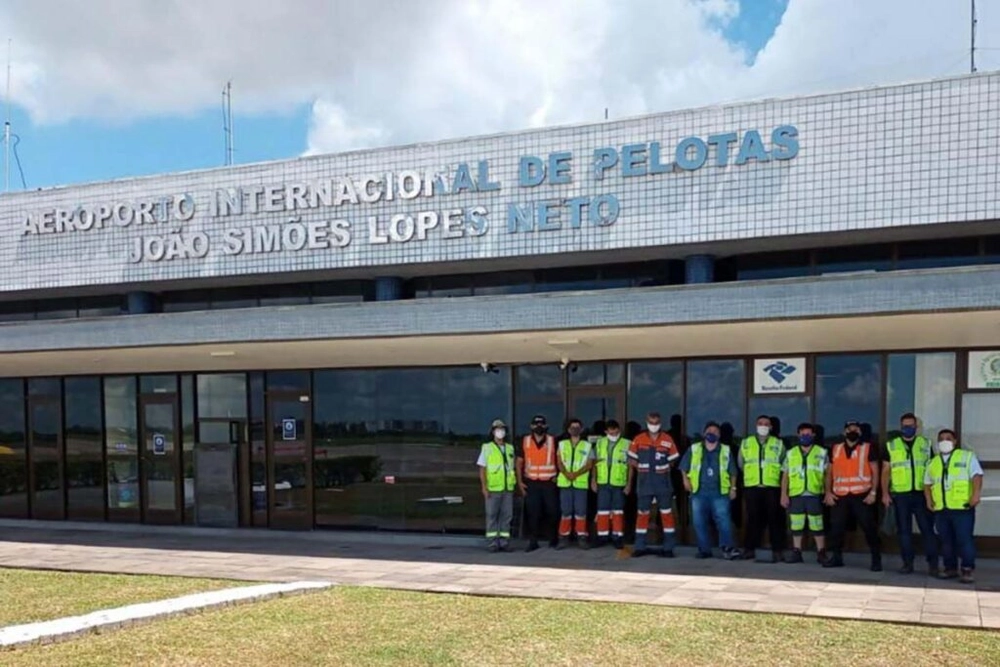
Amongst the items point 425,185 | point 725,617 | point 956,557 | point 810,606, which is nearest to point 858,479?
point 956,557

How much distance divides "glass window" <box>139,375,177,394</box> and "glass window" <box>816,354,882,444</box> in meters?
9.97

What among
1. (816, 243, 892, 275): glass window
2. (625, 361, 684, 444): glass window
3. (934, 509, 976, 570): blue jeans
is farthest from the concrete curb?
(816, 243, 892, 275): glass window

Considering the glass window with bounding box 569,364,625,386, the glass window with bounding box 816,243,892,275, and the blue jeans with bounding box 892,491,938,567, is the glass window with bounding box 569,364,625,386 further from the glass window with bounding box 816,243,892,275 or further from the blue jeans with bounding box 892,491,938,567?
the blue jeans with bounding box 892,491,938,567

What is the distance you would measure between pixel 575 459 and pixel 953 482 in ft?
14.5

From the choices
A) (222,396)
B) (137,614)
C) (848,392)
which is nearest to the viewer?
(137,614)

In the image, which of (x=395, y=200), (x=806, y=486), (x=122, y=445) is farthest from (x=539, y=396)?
(x=122, y=445)

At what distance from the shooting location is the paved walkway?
8.28m

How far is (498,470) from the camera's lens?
12102 millimetres

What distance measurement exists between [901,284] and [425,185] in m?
6.52

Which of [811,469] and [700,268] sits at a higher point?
[700,268]

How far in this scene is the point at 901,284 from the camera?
8.24m

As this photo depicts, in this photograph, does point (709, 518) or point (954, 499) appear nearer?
point (954, 499)

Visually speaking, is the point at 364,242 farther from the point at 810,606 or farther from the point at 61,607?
the point at 810,606

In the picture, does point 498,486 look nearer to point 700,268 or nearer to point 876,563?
point 700,268
